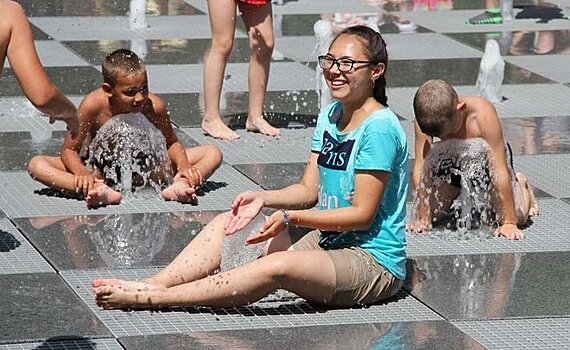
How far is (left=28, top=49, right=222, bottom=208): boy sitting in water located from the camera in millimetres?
6203

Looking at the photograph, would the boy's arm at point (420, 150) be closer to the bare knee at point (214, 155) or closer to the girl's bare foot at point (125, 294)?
the bare knee at point (214, 155)

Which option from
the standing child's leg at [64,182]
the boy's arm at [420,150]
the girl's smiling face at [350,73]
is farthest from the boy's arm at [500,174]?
the standing child's leg at [64,182]

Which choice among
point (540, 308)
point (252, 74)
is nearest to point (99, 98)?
point (252, 74)

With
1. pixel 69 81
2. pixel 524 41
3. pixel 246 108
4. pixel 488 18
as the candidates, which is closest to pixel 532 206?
pixel 246 108

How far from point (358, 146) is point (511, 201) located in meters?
1.14

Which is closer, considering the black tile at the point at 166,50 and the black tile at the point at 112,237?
the black tile at the point at 112,237

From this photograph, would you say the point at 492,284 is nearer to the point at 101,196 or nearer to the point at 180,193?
the point at 180,193

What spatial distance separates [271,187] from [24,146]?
4.49ft

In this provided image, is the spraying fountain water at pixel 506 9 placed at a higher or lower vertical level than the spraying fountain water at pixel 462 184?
lower

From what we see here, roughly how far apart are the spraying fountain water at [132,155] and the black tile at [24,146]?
51cm

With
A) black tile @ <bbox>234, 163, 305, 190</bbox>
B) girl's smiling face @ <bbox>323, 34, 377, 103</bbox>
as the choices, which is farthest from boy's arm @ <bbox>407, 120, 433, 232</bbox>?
girl's smiling face @ <bbox>323, 34, 377, 103</bbox>

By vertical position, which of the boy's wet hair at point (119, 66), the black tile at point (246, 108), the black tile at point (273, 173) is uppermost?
the boy's wet hair at point (119, 66)

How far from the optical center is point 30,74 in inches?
191

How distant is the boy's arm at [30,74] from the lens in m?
4.82
